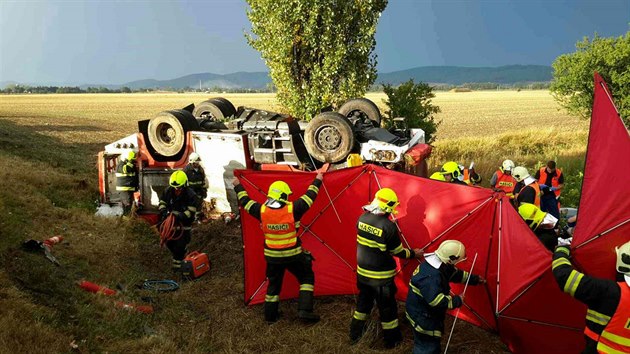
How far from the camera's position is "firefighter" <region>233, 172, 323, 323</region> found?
531cm

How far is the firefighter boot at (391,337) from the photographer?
16.3 ft

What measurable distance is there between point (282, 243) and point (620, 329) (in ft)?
10.8

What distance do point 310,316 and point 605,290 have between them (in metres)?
3.15

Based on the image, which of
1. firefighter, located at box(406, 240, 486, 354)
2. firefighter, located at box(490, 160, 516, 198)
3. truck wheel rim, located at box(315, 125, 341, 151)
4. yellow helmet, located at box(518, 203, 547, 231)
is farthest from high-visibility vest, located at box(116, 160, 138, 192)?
yellow helmet, located at box(518, 203, 547, 231)

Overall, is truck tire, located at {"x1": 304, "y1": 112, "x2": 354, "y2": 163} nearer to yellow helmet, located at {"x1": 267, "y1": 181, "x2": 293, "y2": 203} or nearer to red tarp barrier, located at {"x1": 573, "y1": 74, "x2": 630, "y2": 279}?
yellow helmet, located at {"x1": 267, "y1": 181, "x2": 293, "y2": 203}

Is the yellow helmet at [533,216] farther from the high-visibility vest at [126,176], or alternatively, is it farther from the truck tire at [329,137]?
the high-visibility vest at [126,176]

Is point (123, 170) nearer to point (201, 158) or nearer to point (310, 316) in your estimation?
point (201, 158)

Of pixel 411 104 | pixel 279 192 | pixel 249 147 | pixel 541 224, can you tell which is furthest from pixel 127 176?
pixel 411 104

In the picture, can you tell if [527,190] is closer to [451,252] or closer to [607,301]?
[451,252]

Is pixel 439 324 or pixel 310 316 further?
pixel 310 316

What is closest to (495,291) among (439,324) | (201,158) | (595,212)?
(439,324)

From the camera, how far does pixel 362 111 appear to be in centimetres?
1009

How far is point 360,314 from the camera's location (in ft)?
16.5

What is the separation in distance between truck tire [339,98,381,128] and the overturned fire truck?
0.67 meters
